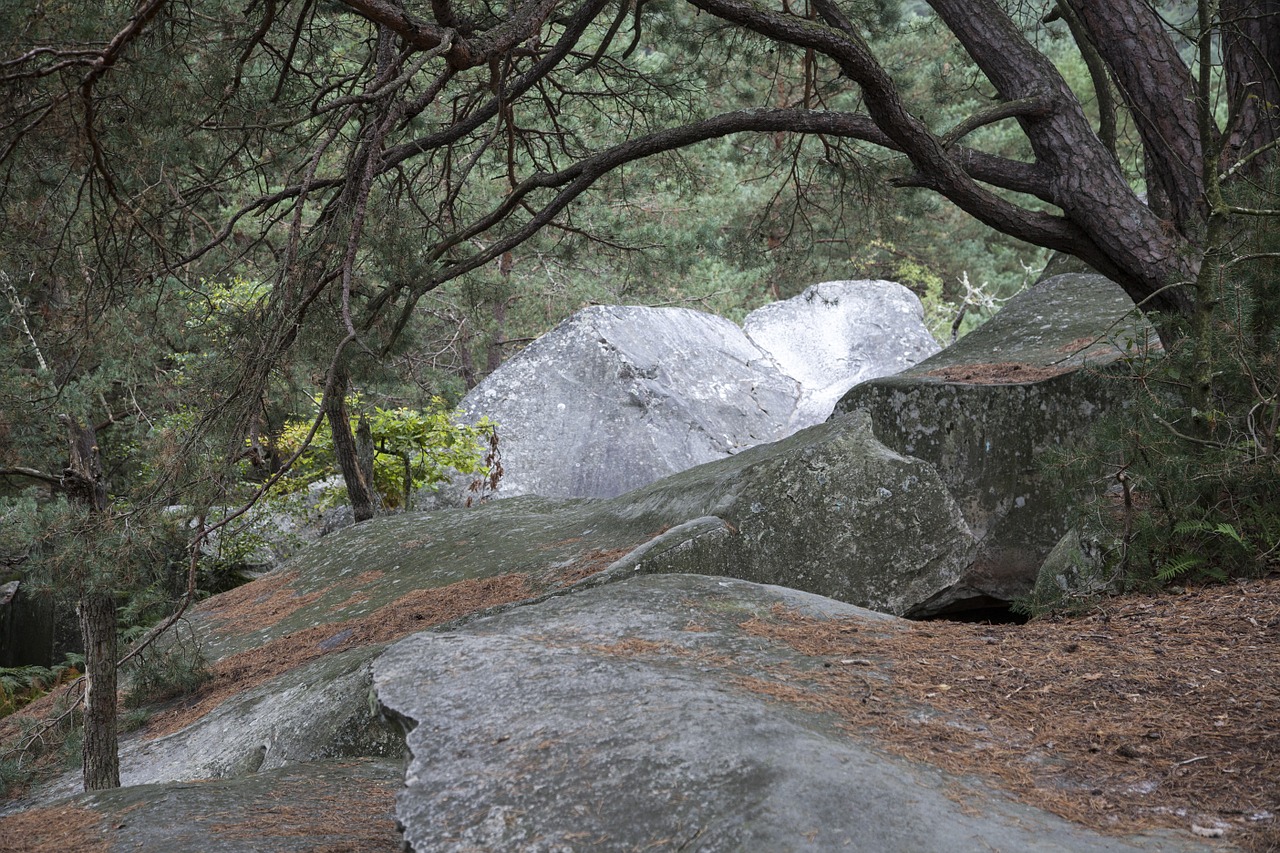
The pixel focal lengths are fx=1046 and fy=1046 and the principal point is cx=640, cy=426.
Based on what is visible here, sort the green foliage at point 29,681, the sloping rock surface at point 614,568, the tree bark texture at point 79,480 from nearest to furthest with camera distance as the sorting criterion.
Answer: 1. the tree bark texture at point 79,480
2. the sloping rock surface at point 614,568
3. the green foliage at point 29,681

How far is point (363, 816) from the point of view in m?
2.91

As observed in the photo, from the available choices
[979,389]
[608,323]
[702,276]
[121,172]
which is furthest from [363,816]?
[702,276]

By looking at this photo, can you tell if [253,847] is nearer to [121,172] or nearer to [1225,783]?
[1225,783]

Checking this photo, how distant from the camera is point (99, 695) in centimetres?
379

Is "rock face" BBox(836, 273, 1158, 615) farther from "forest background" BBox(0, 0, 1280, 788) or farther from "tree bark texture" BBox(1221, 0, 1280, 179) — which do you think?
"tree bark texture" BBox(1221, 0, 1280, 179)

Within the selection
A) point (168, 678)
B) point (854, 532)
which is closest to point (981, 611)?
point (854, 532)

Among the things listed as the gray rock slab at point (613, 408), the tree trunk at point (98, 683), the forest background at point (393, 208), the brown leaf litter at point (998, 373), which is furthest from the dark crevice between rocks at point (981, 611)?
the tree trunk at point (98, 683)

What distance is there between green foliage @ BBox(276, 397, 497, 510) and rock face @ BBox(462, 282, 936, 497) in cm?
85

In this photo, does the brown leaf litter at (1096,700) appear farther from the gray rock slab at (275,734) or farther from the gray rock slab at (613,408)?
the gray rock slab at (613,408)

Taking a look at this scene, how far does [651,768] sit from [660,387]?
32.3 ft

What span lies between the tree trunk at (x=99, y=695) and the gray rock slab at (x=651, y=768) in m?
1.53

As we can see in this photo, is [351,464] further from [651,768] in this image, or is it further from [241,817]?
[651,768]

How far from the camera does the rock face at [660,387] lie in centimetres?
1123

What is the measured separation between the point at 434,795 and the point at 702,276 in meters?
16.8
